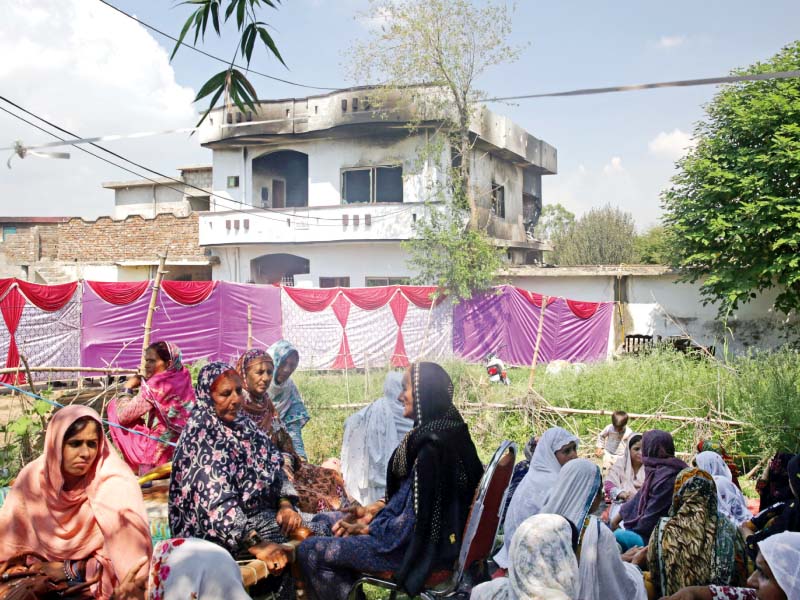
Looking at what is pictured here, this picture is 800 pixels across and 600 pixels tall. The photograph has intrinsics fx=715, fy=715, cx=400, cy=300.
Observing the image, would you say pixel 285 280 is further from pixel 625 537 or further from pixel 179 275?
pixel 625 537

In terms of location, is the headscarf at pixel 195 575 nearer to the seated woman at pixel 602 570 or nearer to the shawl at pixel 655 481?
the seated woman at pixel 602 570

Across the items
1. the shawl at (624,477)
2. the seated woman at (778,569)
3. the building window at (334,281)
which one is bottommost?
the shawl at (624,477)

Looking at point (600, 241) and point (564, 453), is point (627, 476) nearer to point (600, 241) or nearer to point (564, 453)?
point (564, 453)

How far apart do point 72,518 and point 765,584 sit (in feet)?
9.09

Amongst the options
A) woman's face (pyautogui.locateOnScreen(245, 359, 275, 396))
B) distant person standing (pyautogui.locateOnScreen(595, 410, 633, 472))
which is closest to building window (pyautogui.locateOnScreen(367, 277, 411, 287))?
distant person standing (pyautogui.locateOnScreen(595, 410, 633, 472))

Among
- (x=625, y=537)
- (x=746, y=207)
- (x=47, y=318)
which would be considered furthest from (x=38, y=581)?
(x=746, y=207)

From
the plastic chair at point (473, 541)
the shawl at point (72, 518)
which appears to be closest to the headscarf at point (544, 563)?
the plastic chair at point (473, 541)

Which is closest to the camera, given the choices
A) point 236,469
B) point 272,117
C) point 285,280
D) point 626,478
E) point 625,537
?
point 236,469

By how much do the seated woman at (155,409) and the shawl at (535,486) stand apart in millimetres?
2521

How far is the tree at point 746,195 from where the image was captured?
1315 centimetres

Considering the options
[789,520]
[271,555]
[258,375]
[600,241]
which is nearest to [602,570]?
[789,520]

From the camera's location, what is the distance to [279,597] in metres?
3.57

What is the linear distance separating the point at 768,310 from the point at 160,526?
598 inches

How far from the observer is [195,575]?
2.58 meters
